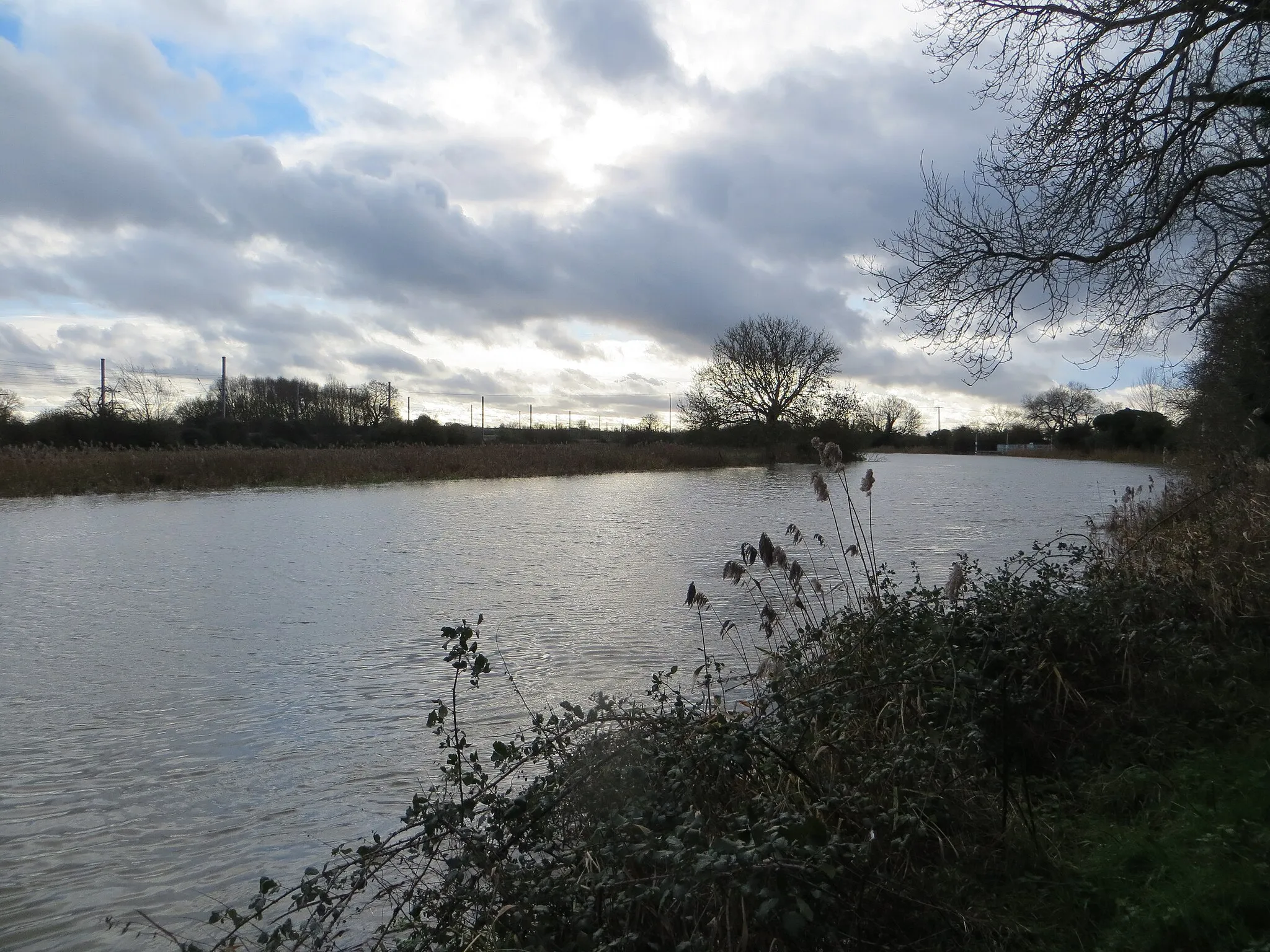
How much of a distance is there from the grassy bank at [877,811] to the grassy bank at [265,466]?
21.1 metres

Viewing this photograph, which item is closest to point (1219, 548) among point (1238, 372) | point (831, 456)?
point (831, 456)

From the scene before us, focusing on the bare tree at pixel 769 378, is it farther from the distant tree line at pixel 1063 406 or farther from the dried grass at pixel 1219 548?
the dried grass at pixel 1219 548

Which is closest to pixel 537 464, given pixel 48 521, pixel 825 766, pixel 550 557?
pixel 48 521

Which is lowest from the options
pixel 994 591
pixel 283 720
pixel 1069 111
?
pixel 283 720

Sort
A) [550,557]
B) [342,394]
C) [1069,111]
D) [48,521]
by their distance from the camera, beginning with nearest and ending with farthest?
[1069,111] < [550,557] < [48,521] < [342,394]

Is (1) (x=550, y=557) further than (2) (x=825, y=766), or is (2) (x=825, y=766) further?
(1) (x=550, y=557)

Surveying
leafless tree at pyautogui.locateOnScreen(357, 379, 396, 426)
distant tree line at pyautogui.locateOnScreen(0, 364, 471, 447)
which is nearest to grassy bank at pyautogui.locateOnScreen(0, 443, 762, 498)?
distant tree line at pyautogui.locateOnScreen(0, 364, 471, 447)

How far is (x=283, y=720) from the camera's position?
519 cm

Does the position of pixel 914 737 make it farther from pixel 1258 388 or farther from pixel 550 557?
pixel 1258 388

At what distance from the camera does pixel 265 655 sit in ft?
21.9

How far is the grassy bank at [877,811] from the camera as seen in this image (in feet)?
8.27

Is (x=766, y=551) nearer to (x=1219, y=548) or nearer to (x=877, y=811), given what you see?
(x=877, y=811)

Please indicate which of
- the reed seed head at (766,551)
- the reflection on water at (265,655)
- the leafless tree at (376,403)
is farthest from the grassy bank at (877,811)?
the leafless tree at (376,403)

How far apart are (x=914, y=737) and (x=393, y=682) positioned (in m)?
3.59
